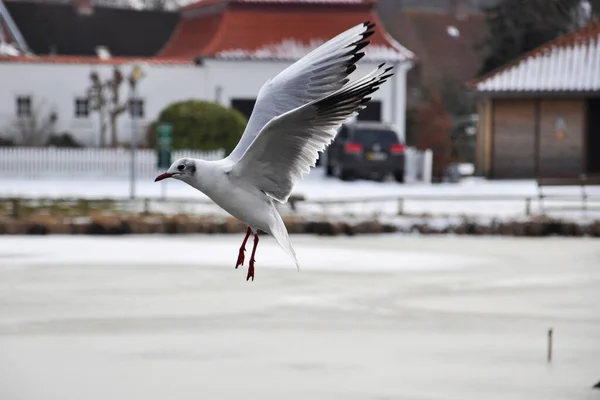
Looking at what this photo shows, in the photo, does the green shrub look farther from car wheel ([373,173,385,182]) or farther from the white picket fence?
car wheel ([373,173,385,182])

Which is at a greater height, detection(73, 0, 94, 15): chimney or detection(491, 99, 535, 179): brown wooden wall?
detection(73, 0, 94, 15): chimney

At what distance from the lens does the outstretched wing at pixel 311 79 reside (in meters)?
7.69

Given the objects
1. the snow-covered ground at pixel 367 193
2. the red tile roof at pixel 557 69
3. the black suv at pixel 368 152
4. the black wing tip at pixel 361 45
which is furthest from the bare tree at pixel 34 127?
the black wing tip at pixel 361 45

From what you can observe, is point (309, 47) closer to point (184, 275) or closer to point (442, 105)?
point (442, 105)

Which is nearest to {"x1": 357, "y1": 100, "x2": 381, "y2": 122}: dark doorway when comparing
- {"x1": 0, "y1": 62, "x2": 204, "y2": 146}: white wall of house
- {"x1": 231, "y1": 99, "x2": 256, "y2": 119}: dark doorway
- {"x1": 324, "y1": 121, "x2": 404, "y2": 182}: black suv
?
{"x1": 231, "y1": 99, "x2": 256, "y2": 119}: dark doorway

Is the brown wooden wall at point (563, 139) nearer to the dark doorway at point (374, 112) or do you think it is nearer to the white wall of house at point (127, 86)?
the white wall of house at point (127, 86)

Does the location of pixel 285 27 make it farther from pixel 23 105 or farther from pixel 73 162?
pixel 73 162

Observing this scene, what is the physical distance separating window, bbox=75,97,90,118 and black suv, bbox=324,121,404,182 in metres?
9.27

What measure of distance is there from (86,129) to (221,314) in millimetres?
25136

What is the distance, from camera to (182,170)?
7.12 m

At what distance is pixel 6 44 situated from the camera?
44.0m

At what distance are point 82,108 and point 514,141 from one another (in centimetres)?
1195

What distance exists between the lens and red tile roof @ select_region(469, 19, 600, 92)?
35.3 m

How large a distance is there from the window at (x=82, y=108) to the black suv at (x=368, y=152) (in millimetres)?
9268
